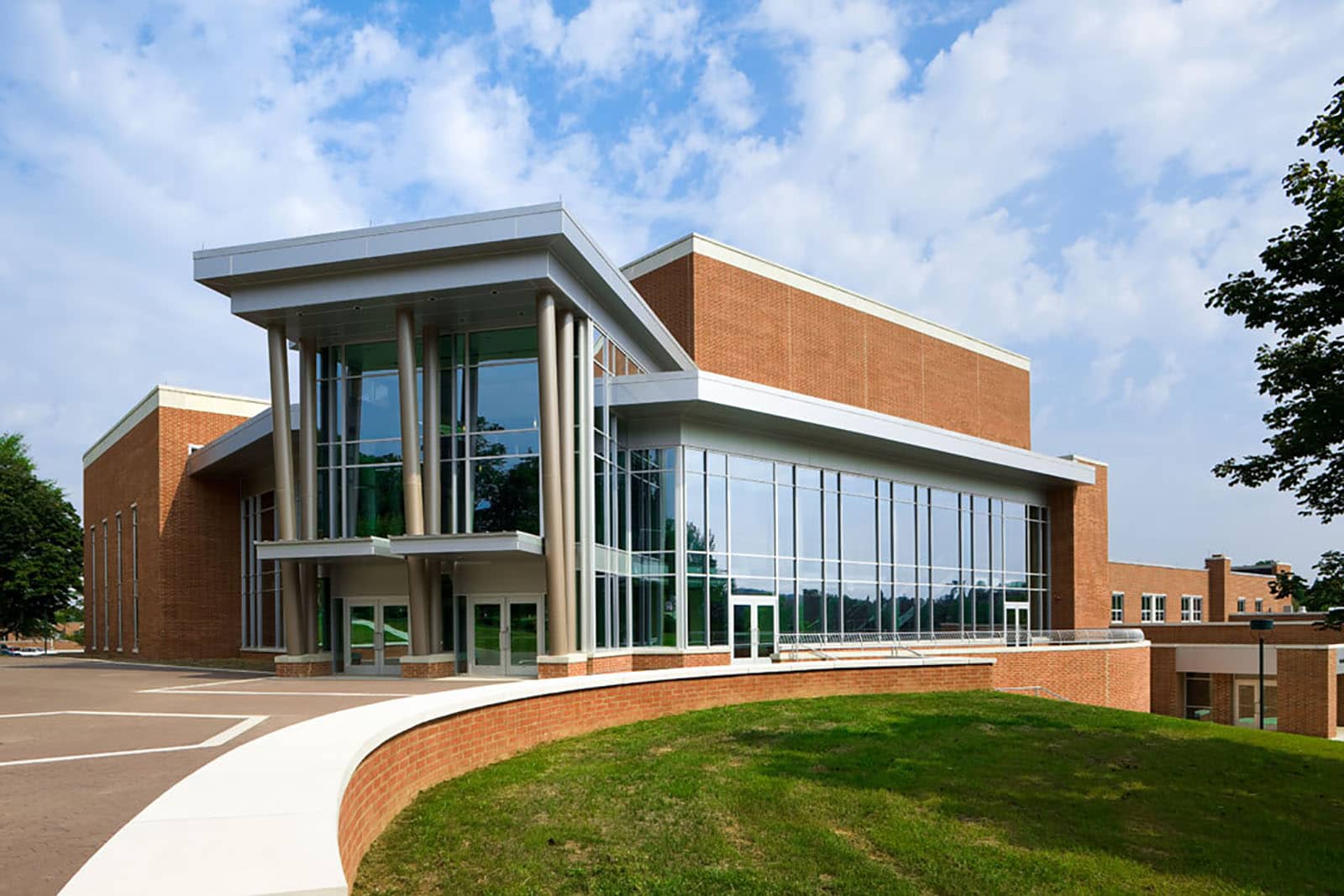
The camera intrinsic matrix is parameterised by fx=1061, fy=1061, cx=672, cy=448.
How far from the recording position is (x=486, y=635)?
2389cm

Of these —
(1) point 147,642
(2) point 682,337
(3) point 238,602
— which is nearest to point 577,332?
(2) point 682,337

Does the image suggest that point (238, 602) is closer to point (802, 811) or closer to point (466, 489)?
point (466, 489)

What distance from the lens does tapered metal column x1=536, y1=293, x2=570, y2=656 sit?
2206 cm

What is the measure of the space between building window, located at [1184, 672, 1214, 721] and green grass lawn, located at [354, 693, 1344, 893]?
3054 cm

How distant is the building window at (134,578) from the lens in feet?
129

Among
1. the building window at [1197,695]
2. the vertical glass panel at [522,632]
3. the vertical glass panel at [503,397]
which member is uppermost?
the vertical glass panel at [503,397]

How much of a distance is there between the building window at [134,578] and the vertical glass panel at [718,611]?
23312mm

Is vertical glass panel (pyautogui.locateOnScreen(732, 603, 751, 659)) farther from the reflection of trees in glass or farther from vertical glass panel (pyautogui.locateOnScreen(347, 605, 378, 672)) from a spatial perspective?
vertical glass panel (pyautogui.locateOnScreen(347, 605, 378, 672))

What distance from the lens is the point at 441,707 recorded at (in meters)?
10.5

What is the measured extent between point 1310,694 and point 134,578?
42.3 metres

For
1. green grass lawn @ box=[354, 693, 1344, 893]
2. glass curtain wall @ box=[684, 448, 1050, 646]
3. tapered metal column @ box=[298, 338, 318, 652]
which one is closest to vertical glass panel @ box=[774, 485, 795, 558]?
glass curtain wall @ box=[684, 448, 1050, 646]

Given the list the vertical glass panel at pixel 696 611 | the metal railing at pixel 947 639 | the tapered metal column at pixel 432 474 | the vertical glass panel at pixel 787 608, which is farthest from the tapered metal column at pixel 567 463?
the vertical glass panel at pixel 787 608

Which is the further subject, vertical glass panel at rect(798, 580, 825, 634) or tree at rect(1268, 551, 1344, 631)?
vertical glass panel at rect(798, 580, 825, 634)

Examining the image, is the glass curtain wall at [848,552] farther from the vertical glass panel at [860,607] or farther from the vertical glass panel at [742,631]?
the vertical glass panel at [742,631]
